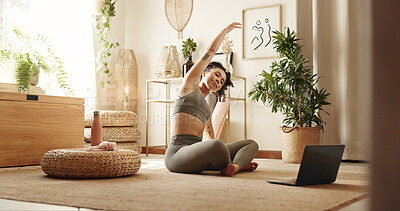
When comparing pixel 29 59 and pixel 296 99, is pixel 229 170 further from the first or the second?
pixel 29 59

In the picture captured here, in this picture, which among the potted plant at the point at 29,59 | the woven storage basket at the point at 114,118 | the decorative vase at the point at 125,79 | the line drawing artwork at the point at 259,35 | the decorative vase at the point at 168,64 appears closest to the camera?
the potted plant at the point at 29,59

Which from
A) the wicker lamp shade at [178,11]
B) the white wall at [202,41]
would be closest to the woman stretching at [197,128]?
the wicker lamp shade at [178,11]

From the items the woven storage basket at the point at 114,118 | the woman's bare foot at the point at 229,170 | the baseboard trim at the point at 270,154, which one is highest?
the woven storage basket at the point at 114,118

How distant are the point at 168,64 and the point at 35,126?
193 cm

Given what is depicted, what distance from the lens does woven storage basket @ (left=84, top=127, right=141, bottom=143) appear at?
13.6 ft

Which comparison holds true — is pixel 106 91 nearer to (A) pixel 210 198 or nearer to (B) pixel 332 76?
(B) pixel 332 76

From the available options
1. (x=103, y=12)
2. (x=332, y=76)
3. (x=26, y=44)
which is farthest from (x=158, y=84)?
(x=332, y=76)

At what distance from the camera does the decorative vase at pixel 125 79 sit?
5000mm

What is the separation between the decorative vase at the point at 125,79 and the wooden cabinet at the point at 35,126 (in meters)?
1.45

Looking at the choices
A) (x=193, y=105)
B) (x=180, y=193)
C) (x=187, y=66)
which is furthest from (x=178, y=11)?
(x=180, y=193)

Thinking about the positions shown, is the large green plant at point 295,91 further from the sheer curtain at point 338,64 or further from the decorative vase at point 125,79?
the decorative vase at point 125,79

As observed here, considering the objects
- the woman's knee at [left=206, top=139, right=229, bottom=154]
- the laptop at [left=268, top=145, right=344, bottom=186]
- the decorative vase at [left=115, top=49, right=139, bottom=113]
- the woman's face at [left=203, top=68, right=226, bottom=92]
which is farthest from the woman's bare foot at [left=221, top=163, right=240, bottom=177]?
the decorative vase at [left=115, top=49, right=139, bottom=113]

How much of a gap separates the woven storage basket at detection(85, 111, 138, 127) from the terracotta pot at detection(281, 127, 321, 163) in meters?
1.78

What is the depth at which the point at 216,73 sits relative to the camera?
2.66 meters
